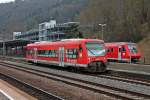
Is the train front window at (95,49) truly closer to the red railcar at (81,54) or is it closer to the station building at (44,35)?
the red railcar at (81,54)

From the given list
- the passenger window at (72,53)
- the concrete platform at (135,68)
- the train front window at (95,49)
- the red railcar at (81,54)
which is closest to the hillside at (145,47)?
the concrete platform at (135,68)

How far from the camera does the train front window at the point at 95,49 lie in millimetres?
33312

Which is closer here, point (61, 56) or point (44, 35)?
point (61, 56)

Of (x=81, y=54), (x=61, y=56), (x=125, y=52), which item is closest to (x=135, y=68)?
(x=81, y=54)

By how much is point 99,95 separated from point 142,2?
65895 mm

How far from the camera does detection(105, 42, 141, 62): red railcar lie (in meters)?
48.9

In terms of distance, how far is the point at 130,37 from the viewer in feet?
269

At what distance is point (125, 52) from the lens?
161 ft

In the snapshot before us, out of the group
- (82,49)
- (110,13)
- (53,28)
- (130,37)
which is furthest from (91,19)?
(82,49)

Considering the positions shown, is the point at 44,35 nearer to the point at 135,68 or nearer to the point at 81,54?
the point at 135,68

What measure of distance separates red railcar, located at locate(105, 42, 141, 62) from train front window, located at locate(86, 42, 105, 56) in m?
14.5

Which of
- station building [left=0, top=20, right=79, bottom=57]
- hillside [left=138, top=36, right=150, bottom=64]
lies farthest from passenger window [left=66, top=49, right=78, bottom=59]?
station building [left=0, top=20, right=79, bottom=57]

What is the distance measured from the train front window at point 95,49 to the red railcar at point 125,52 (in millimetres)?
14536

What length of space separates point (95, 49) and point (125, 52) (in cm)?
1615
